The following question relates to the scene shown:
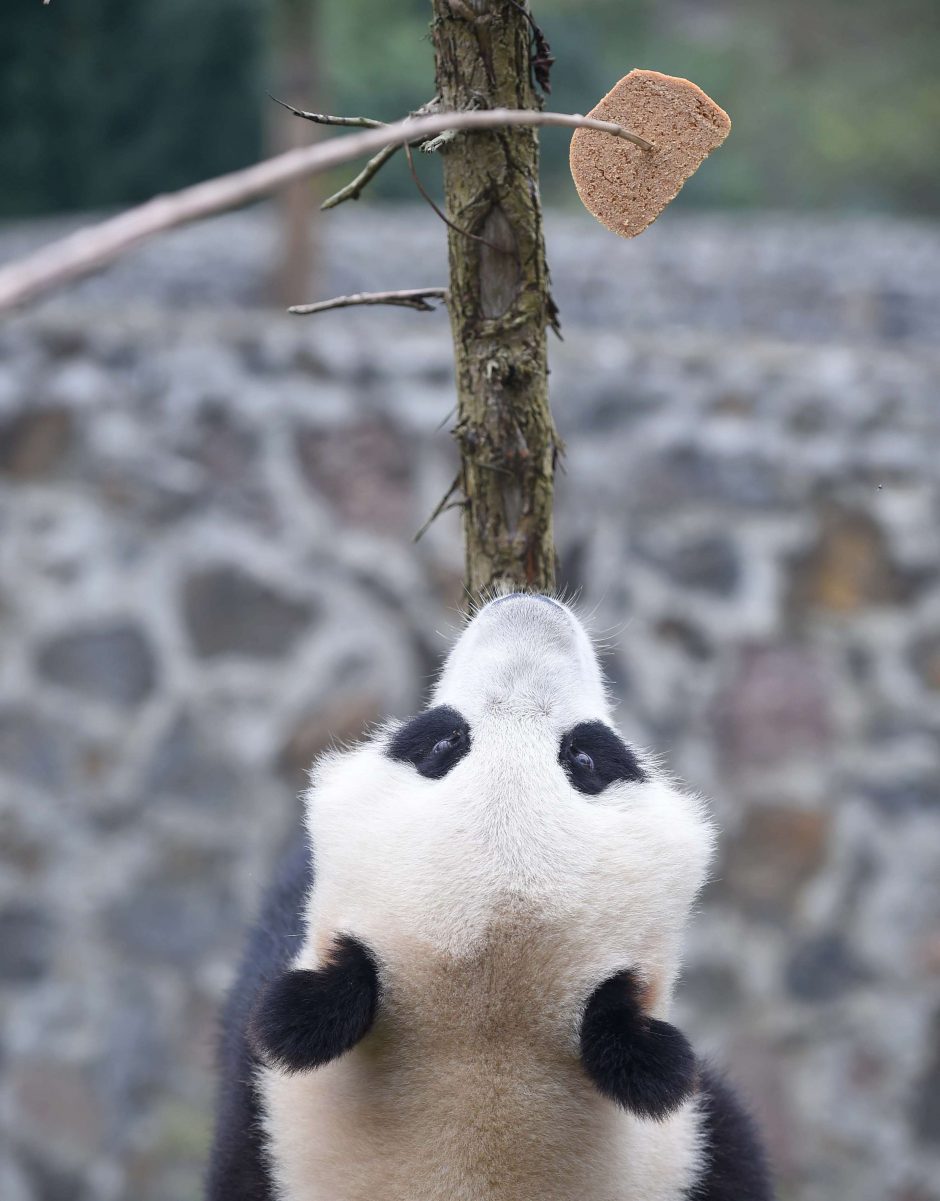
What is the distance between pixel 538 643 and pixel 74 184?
687 cm

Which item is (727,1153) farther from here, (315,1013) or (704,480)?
(704,480)

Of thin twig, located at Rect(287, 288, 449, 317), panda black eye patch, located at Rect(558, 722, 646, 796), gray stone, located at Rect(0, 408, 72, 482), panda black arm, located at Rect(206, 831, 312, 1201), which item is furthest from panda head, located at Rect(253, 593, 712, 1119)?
gray stone, located at Rect(0, 408, 72, 482)

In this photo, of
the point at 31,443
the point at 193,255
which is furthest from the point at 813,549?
the point at 193,255

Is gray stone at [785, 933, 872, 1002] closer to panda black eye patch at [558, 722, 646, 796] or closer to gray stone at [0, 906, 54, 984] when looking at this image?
gray stone at [0, 906, 54, 984]

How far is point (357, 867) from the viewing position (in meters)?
1.18

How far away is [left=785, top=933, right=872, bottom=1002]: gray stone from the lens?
2971mm

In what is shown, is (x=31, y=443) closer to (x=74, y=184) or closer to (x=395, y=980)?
(x=395, y=980)

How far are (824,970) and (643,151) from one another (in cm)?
240

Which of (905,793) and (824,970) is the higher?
(905,793)

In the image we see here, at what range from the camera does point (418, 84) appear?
823cm

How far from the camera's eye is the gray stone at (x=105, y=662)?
3057 millimetres

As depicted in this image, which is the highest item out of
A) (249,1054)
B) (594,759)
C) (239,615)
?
(239,615)

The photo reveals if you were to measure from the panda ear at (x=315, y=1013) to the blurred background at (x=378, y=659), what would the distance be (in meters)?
Answer: 1.78

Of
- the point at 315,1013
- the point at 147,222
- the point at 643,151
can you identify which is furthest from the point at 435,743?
the point at 147,222
